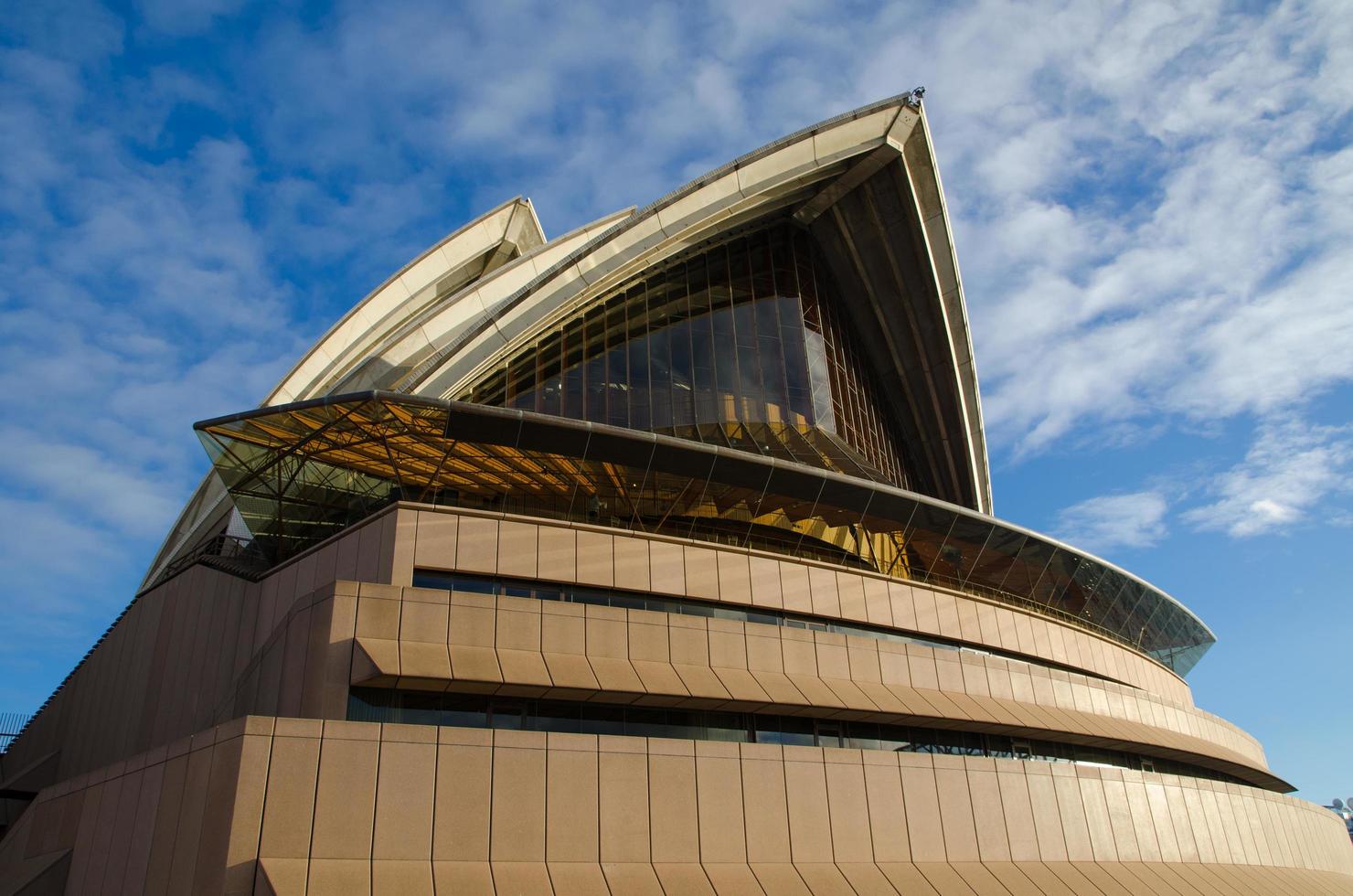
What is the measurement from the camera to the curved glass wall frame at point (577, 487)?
68.1 feet

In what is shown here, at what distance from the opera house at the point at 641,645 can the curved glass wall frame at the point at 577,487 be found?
82 mm

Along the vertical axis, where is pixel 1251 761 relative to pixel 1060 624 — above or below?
below

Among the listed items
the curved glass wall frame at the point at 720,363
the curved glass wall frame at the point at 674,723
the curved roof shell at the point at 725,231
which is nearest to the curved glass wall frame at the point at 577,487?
the curved glass wall frame at the point at 674,723

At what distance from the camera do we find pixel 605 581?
20.6 meters

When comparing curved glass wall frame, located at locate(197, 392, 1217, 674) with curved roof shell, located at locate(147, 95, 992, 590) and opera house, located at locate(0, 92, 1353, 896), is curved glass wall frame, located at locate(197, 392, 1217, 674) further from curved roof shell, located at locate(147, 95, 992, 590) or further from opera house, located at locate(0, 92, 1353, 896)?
curved roof shell, located at locate(147, 95, 992, 590)

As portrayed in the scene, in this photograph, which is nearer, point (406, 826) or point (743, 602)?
point (406, 826)

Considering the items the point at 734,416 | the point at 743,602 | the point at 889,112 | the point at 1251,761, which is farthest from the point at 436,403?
the point at 1251,761

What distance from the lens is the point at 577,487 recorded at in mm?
21656

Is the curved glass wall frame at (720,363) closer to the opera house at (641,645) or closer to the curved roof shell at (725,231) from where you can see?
the opera house at (641,645)

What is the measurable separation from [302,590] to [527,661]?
593 centimetres

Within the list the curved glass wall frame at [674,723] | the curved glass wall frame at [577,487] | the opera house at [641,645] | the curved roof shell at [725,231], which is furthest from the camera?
the curved roof shell at [725,231]

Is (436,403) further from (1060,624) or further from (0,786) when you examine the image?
(0,786)

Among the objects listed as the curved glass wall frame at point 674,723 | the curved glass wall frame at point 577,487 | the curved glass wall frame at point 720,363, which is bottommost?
the curved glass wall frame at point 674,723

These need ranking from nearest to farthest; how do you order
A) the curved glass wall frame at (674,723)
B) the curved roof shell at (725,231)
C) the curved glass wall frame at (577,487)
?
the curved glass wall frame at (674,723) → the curved glass wall frame at (577,487) → the curved roof shell at (725,231)
